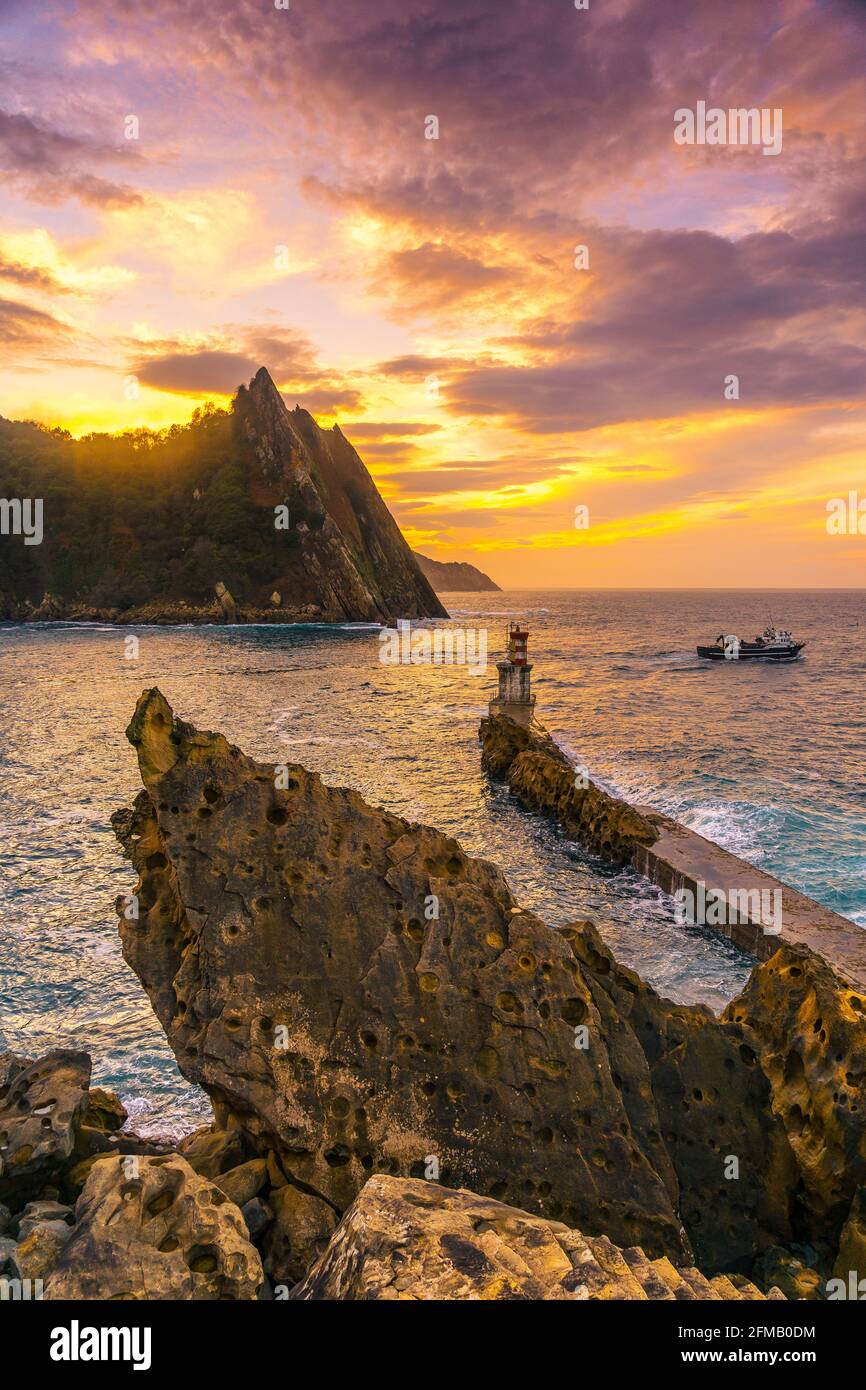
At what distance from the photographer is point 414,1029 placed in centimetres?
647

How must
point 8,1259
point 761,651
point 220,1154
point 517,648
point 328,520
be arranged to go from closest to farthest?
point 8,1259, point 220,1154, point 517,648, point 761,651, point 328,520

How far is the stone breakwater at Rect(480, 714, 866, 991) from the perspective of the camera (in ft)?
48.8

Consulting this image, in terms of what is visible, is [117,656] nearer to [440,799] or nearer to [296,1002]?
[440,799]

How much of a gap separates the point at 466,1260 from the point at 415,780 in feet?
81.4

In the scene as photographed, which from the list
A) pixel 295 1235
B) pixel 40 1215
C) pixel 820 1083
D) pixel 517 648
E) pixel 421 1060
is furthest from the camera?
pixel 517 648

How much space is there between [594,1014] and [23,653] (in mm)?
81074

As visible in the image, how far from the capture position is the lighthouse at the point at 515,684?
111 feet

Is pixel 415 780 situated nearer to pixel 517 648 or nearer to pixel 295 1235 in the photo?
pixel 517 648

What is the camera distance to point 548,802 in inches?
986

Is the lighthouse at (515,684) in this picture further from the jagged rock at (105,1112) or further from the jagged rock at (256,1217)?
the jagged rock at (256,1217)

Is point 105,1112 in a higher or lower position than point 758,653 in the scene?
lower

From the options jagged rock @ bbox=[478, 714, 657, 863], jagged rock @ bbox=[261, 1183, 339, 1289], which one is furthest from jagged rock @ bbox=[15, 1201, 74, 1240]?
jagged rock @ bbox=[478, 714, 657, 863]

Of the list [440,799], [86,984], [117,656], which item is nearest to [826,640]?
[117,656]

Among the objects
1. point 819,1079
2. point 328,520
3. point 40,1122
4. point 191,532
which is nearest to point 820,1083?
point 819,1079
